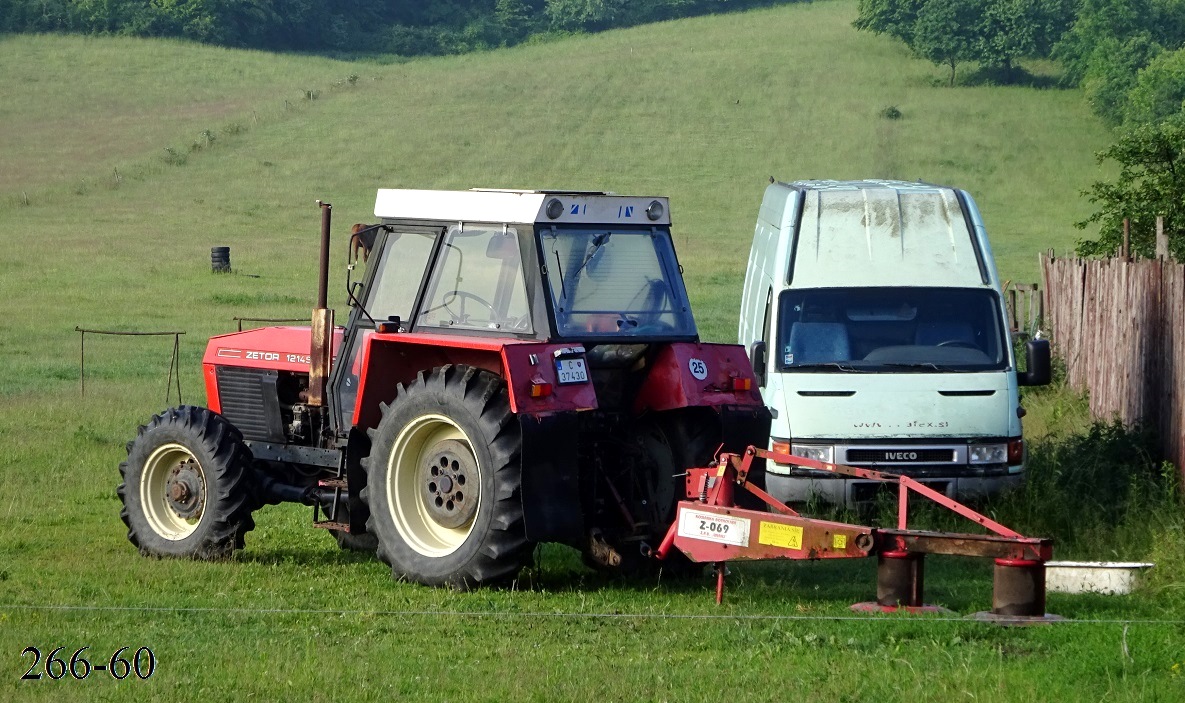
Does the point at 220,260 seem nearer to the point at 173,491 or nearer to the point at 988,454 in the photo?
the point at 173,491

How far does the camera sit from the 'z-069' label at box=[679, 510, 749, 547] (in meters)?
8.15

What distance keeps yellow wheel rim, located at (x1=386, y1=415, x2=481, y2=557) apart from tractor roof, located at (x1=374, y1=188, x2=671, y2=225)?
131 cm

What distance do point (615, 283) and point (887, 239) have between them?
13.5ft

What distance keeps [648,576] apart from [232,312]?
21.6 meters

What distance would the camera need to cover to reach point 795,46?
8169cm

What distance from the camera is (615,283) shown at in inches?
368

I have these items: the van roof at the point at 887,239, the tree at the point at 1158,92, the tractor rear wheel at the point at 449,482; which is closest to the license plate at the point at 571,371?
the tractor rear wheel at the point at 449,482

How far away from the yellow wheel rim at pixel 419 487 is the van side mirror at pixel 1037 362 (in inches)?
196

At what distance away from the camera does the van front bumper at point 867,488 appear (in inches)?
449

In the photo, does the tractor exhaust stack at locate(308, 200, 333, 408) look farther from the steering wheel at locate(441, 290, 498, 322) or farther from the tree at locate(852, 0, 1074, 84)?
the tree at locate(852, 0, 1074, 84)

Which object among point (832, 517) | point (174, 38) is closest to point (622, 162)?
point (174, 38)

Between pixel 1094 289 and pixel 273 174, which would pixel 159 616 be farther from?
pixel 273 174

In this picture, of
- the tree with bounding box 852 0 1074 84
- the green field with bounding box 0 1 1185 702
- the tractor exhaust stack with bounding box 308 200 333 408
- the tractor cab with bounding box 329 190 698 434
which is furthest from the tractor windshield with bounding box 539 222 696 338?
the tree with bounding box 852 0 1074 84

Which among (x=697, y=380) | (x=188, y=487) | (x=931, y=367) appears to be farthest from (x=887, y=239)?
(x=188, y=487)
